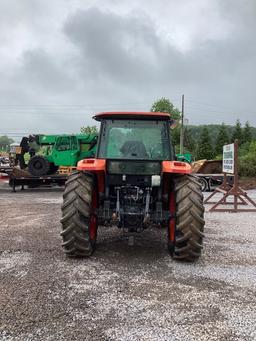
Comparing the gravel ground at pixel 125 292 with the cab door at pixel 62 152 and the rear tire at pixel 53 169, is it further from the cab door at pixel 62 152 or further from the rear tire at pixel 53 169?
the rear tire at pixel 53 169

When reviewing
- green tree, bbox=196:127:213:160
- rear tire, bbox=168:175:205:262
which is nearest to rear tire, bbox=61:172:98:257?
rear tire, bbox=168:175:205:262

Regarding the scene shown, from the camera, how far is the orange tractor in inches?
232

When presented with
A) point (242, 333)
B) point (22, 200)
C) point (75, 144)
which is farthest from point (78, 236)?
point (75, 144)

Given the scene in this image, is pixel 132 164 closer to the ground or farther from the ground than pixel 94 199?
farther from the ground

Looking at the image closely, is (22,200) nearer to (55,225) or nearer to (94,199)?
(55,225)

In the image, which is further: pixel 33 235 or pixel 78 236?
pixel 33 235

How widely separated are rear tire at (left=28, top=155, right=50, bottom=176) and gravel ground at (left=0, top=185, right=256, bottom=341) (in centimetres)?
1032

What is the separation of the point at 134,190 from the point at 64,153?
12.2m

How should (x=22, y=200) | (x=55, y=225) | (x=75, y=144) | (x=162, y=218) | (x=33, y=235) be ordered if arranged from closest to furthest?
(x=162, y=218) → (x=33, y=235) → (x=55, y=225) → (x=22, y=200) → (x=75, y=144)

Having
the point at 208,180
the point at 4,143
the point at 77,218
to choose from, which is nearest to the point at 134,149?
the point at 77,218

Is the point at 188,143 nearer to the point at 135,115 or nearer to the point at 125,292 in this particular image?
the point at 135,115

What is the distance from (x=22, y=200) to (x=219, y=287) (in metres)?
10.5

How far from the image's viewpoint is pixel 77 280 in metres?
4.98

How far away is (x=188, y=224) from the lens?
5762mm
